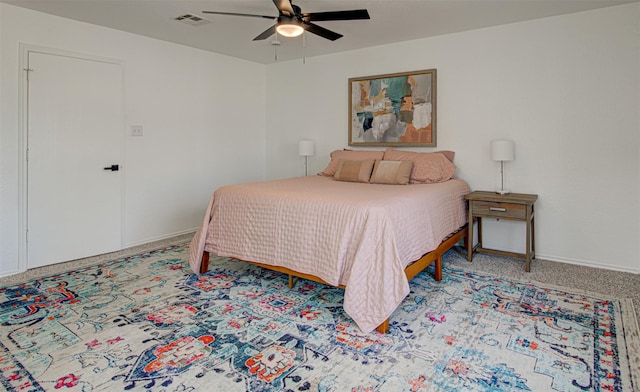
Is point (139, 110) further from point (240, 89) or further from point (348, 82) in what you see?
point (348, 82)

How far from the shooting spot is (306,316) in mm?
2555

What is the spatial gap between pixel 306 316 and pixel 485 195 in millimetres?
2214

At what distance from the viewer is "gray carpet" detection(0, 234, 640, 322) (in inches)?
118

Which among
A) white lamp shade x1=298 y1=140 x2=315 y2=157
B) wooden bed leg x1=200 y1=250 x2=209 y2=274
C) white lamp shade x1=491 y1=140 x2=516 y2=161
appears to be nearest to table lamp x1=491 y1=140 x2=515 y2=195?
white lamp shade x1=491 y1=140 x2=516 y2=161

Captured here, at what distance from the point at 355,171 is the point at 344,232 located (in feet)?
5.36

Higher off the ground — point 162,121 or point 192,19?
point 192,19

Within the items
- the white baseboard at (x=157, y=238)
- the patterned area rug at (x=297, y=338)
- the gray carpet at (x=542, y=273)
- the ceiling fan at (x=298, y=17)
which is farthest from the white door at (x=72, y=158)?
the ceiling fan at (x=298, y=17)

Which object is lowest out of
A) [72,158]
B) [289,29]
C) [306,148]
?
[72,158]

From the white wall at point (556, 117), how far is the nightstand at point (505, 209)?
0.26 m

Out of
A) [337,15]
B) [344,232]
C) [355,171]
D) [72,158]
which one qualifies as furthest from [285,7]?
[72,158]

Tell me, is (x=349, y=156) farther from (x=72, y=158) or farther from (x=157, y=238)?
(x=72, y=158)

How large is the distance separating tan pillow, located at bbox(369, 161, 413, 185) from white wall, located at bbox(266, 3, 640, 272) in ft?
2.49

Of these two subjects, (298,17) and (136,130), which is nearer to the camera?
(298,17)

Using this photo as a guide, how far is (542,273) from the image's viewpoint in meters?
3.37
